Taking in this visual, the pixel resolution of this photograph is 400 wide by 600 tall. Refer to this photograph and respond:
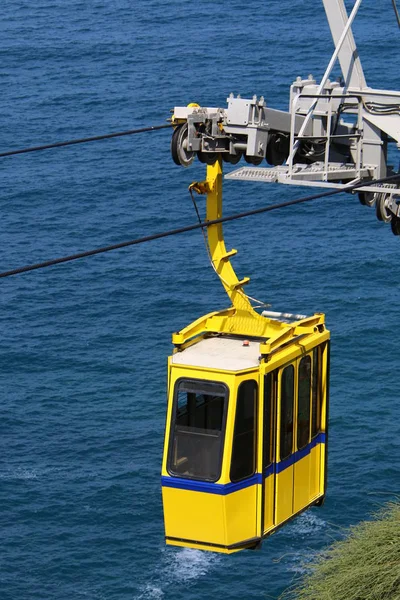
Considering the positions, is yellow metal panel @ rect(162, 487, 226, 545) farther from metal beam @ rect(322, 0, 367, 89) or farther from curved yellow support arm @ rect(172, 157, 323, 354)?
metal beam @ rect(322, 0, 367, 89)

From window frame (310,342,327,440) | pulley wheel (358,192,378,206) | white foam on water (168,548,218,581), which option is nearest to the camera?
window frame (310,342,327,440)

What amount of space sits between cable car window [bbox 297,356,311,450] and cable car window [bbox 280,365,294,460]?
0.28 meters

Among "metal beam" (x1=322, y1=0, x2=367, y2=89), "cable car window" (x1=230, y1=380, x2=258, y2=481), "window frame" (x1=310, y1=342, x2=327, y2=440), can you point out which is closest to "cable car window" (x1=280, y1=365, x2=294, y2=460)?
"cable car window" (x1=230, y1=380, x2=258, y2=481)

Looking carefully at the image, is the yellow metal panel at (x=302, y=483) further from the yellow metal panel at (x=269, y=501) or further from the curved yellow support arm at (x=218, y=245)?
the curved yellow support arm at (x=218, y=245)

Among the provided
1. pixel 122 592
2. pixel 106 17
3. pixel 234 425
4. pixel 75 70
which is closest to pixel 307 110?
pixel 234 425

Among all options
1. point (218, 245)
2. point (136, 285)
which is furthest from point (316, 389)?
point (136, 285)

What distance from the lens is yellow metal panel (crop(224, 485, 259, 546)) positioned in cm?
2289

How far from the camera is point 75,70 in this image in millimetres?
149250

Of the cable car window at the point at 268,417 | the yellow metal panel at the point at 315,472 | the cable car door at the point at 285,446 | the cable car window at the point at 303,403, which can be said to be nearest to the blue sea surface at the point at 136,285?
the yellow metal panel at the point at 315,472

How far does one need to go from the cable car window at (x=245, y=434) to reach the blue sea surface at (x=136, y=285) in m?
27.9

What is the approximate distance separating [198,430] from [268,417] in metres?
1.13

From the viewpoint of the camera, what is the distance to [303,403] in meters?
24.3

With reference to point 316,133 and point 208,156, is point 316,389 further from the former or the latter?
point 316,133

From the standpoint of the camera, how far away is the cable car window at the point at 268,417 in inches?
902
